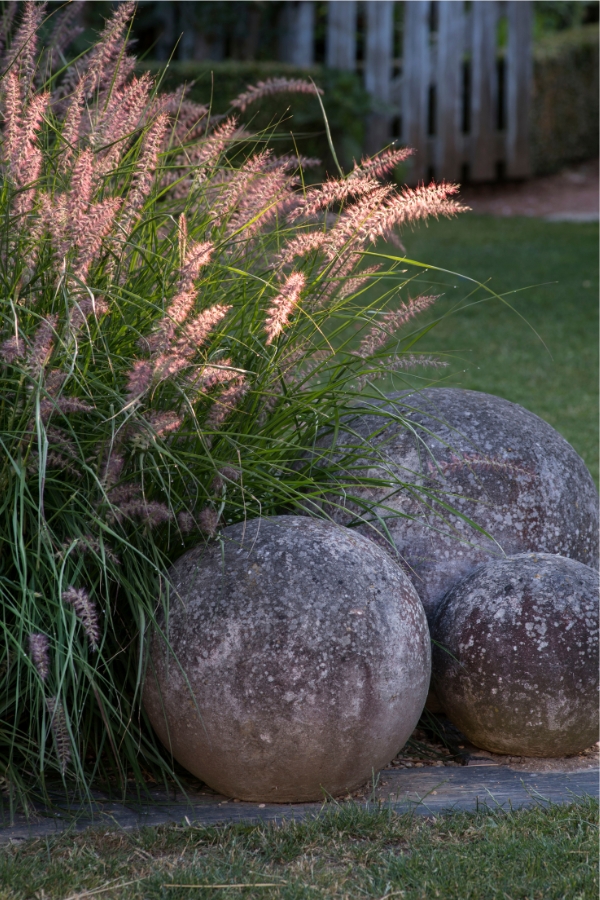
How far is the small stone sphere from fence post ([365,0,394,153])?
1066 centimetres

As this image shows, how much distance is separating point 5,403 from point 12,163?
0.62m

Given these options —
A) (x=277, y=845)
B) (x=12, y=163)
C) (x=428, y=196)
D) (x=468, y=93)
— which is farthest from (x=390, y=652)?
(x=468, y=93)

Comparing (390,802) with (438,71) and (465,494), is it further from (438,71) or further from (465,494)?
(438,71)

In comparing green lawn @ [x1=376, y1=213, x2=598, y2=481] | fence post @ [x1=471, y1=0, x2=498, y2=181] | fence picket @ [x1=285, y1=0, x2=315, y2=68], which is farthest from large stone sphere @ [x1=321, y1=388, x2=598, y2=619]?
fence post @ [x1=471, y1=0, x2=498, y2=181]

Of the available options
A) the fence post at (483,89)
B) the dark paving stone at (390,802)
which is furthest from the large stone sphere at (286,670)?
the fence post at (483,89)

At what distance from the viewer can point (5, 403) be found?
2713 millimetres

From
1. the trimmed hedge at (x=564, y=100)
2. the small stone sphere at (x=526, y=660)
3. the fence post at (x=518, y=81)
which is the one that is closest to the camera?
the small stone sphere at (x=526, y=660)

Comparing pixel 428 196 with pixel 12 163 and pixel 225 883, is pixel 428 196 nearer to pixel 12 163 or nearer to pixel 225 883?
pixel 12 163

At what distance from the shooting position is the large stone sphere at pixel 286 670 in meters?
2.56

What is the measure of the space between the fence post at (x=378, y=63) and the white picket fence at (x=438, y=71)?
0.04ft

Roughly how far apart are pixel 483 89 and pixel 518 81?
66 cm

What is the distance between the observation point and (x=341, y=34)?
42.2 feet

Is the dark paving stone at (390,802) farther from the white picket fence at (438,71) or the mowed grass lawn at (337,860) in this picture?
the white picket fence at (438,71)

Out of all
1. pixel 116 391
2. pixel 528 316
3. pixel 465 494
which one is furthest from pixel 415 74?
pixel 116 391
